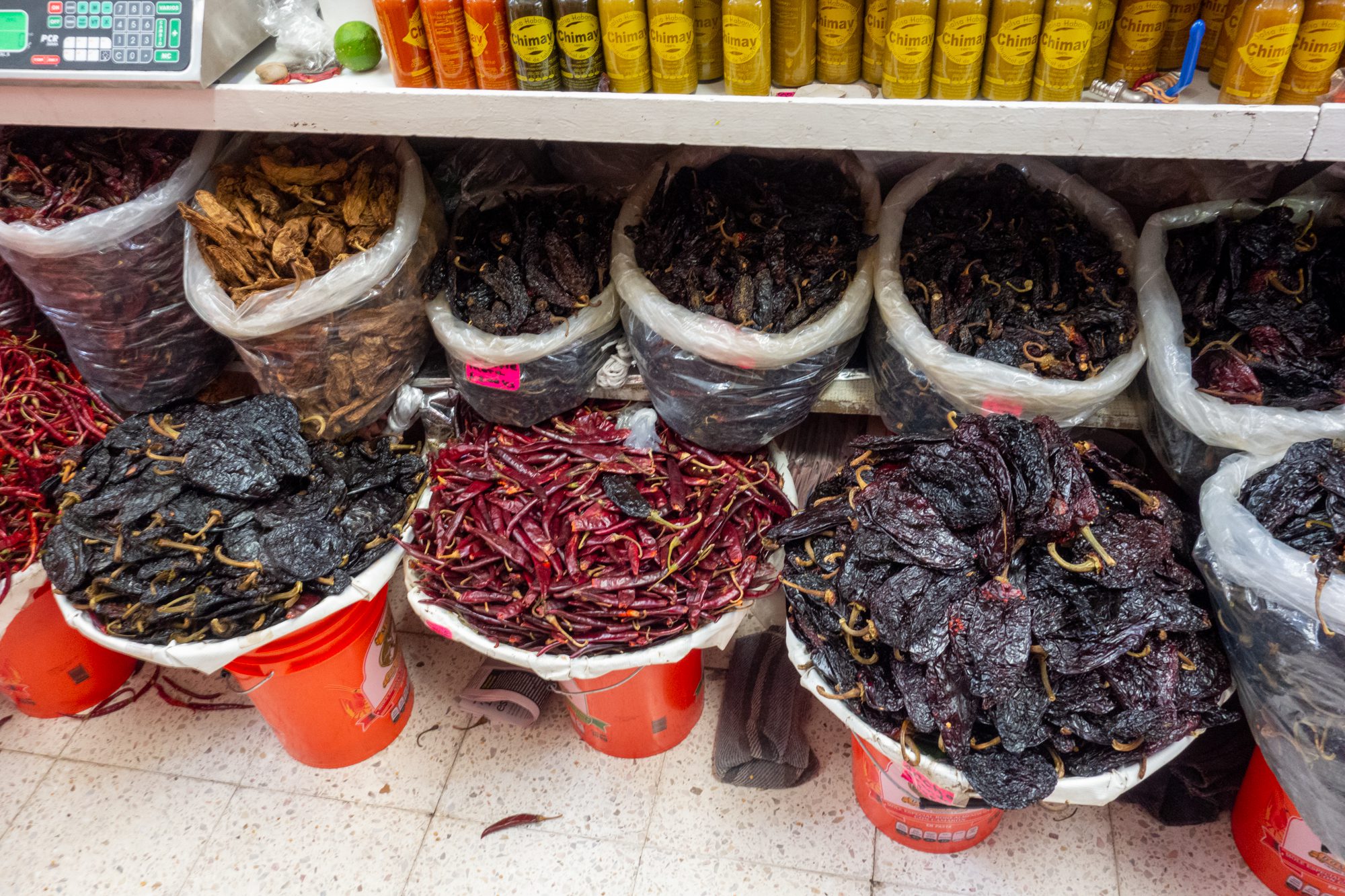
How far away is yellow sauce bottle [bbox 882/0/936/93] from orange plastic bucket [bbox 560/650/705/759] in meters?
1.65

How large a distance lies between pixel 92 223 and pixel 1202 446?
2991 millimetres

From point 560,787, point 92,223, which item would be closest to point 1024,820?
point 560,787

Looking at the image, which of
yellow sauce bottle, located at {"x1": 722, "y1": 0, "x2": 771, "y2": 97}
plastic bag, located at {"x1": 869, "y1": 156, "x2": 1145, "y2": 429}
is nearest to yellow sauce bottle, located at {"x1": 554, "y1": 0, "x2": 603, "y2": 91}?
yellow sauce bottle, located at {"x1": 722, "y1": 0, "x2": 771, "y2": 97}

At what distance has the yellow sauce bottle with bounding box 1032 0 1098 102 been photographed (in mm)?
1578

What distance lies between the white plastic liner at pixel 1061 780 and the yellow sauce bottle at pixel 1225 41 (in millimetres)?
1366

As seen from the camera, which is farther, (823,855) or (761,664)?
(761,664)

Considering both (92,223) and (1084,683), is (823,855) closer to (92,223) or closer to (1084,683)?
(1084,683)

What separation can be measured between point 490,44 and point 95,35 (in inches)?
38.0

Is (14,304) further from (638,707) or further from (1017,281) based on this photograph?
(1017,281)

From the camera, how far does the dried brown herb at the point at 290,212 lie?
7.38ft

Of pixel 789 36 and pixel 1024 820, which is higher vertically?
pixel 789 36

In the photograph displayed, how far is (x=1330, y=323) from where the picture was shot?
83.4 inches

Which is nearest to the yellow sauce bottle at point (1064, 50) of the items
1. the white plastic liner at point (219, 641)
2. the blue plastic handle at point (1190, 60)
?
the blue plastic handle at point (1190, 60)

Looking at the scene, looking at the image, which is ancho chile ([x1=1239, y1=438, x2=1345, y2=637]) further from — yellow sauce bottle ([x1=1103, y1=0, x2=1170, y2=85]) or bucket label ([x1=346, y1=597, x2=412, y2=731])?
bucket label ([x1=346, y1=597, x2=412, y2=731])
